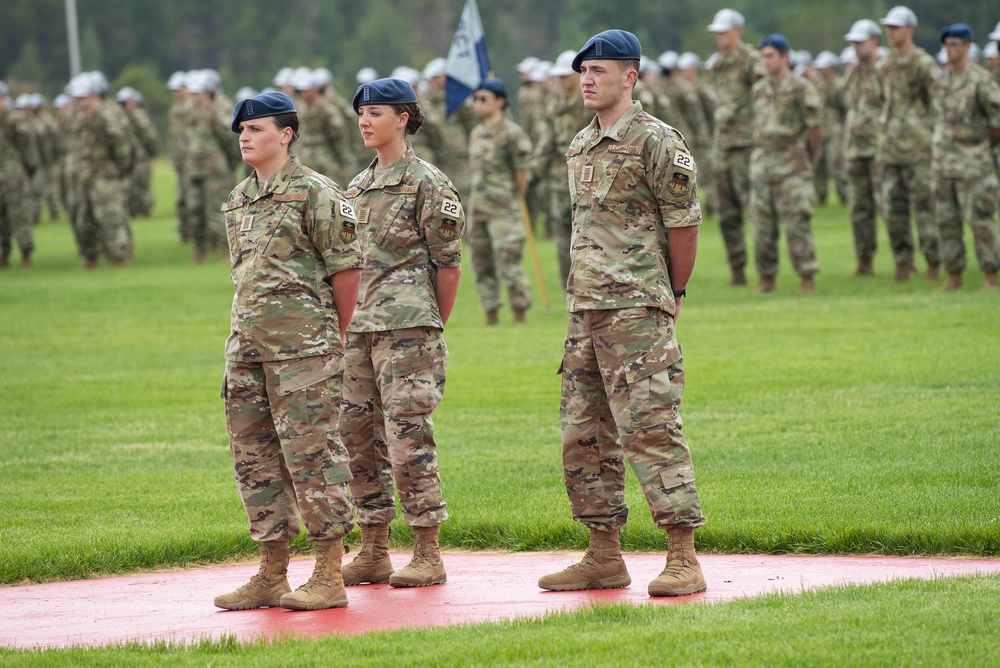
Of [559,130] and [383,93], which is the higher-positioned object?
[559,130]

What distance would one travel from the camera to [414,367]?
7.31 meters

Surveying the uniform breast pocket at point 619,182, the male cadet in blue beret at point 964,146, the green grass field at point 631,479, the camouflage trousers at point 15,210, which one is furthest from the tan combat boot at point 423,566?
the camouflage trousers at point 15,210

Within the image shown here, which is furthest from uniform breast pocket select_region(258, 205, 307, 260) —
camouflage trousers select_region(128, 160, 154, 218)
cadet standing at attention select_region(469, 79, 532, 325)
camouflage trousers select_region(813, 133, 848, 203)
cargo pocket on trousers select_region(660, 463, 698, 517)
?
camouflage trousers select_region(128, 160, 154, 218)

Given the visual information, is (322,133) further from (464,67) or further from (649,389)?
(649,389)

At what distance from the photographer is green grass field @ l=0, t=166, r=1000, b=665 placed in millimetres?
7859

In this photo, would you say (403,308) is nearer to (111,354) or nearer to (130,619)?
(130,619)

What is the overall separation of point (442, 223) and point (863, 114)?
12970mm

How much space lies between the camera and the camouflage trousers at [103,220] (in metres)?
25.3

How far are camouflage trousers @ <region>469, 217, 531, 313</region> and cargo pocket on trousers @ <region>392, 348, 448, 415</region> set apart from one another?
358 inches

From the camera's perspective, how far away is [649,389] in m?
6.69

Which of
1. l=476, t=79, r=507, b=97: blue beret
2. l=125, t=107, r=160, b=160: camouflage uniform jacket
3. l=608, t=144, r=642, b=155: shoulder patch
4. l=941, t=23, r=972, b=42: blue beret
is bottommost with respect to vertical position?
l=608, t=144, r=642, b=155: shoulder patch

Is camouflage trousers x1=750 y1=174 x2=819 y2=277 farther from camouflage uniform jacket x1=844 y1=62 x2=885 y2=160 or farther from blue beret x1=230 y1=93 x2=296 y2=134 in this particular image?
blue beret x1=230 y1=93 x2=296 y2=134

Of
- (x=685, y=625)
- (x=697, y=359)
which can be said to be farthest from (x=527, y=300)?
(x=685, y=625)

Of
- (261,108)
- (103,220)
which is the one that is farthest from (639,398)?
(103,220)
